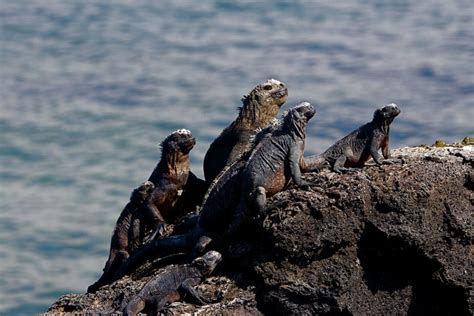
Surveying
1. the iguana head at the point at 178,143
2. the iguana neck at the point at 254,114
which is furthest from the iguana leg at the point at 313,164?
the iguana neck at the point at 254,114

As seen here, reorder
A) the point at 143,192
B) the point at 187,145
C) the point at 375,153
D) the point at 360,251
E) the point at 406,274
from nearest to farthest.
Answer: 1. the point at 360,251
2. the point at 406,274
3. the point at 375,153
4. the point at 143,192
5. the point at 187,145

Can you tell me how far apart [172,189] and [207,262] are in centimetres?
221

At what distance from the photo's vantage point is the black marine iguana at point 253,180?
1113 centimetres

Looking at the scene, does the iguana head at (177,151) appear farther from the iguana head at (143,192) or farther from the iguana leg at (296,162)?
the iguana leg at (296,162)

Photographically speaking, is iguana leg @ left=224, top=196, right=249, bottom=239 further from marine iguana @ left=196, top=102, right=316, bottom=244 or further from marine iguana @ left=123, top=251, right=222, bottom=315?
marine iguana @ left=123, top=251, right=222, bottom=315

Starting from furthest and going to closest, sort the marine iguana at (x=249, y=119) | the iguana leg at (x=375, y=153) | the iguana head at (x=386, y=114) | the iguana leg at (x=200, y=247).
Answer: the marine iguana at (x=249, y=119) < the iguana head at (x=386, y=114) < the iguana leg at (x=375, y=153) < the iguana leg at (x=200, y=247)

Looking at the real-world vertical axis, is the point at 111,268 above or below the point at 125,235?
below

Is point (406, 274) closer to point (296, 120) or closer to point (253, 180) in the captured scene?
point (253, 180)

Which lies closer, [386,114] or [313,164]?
[313,164]

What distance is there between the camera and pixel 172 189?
13.1 metres

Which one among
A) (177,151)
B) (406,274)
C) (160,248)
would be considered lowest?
(406,274)

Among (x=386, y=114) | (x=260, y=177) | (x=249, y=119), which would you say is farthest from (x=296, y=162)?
(x=249, y=119)

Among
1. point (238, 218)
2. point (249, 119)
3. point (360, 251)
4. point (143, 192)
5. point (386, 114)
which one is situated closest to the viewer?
point (360, 251)

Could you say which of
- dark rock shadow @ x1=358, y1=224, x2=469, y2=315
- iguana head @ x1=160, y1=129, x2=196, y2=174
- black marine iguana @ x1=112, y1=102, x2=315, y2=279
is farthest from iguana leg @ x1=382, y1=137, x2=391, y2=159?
iguana head @ x1=160, y1=129, x2=196, y2=174
